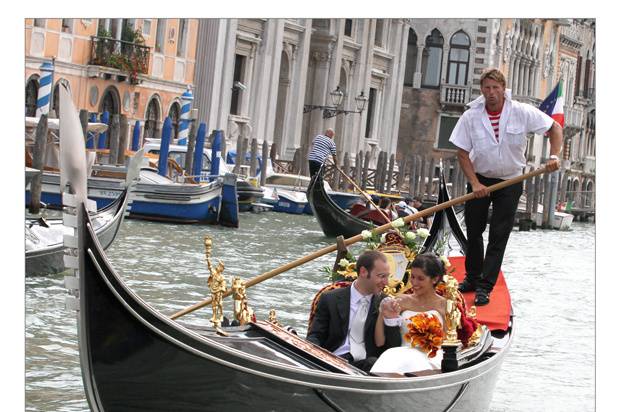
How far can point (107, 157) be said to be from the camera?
7828 mm

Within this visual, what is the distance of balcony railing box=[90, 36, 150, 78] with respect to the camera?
8086 millimetres

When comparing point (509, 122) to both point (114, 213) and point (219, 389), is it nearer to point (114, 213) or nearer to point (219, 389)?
point (219, 389)

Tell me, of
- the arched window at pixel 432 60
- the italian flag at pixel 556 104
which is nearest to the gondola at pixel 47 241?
the italian flag at pixel 556 104

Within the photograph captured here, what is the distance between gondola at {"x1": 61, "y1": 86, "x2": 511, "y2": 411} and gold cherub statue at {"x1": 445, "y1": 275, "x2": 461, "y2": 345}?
0.20m

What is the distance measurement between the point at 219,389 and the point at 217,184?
5.54 meters

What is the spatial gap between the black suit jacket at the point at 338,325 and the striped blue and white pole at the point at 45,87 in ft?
13.5

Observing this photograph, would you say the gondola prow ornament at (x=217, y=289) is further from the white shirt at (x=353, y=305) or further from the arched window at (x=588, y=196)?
the arched window at (x=588, y=196)

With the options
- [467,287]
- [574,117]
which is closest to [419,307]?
[467,287]

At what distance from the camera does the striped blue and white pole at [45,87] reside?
6.51 meters

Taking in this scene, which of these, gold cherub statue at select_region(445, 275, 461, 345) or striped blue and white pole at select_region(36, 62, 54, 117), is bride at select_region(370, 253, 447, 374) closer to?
gold cherub statue at select_region(445, 275, 461, 345)

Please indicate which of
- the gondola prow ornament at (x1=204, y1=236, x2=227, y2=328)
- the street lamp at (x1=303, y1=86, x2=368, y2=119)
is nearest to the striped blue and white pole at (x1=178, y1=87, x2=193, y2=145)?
the street lamp at (x1=303, y1=86, x2=368, y2=119)
